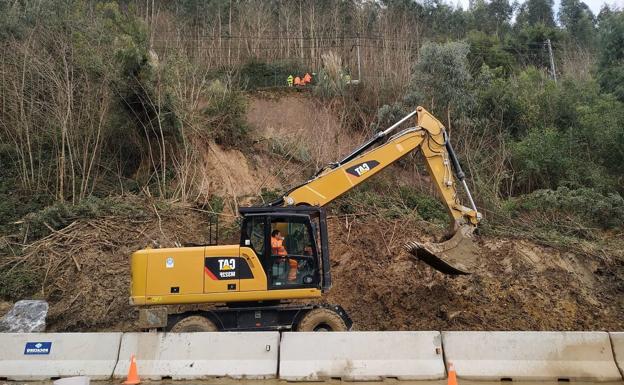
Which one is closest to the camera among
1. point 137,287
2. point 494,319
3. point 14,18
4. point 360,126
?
point 137,287

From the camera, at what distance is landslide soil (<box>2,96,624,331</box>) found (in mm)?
13633

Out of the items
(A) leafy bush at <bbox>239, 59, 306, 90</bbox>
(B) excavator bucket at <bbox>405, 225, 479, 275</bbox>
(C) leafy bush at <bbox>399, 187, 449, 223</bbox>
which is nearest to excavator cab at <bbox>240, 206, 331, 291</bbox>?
(B) excavator bucket at <bbox>405, 225, 479, 275</bbox>

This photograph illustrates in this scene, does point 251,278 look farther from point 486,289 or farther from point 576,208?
point 576,208

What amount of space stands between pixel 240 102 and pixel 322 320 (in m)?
13.0

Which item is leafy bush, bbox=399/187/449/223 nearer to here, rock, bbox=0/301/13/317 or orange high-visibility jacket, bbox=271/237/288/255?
orange high-visibility jacket, bbox=271/237/288/255

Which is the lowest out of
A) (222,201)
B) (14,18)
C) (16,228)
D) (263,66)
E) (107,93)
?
(16,228)

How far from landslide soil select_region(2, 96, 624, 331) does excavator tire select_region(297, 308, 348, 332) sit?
3135 millimetres

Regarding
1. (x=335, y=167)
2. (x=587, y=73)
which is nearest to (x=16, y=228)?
(x=335, y=167)

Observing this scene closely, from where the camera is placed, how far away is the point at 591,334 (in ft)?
28.3

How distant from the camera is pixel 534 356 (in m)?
8.59

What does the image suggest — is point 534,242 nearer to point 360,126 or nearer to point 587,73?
point 360,126

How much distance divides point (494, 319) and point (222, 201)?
9520 millimetres

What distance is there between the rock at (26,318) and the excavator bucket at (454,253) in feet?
27.6

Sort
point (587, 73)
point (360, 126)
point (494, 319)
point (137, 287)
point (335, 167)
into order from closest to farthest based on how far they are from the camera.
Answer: point (137, 287), point (335, 167), point (494, 319), point (360, 126), point (587, 73)
